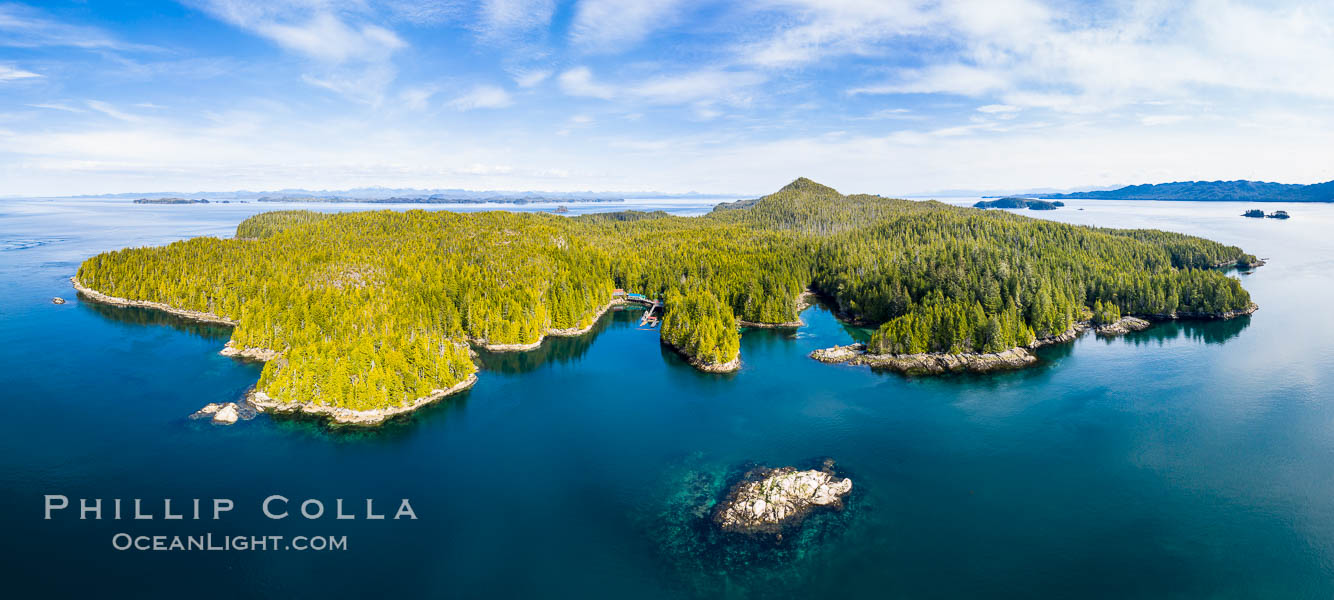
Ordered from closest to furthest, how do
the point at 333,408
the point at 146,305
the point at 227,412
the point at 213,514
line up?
the point at 213,514 → the point at 227,412 → the point at 333,408 → the point at 146,305

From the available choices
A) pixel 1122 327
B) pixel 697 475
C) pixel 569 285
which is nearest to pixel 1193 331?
pixel 1122 327

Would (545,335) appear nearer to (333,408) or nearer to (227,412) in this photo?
(333,408)

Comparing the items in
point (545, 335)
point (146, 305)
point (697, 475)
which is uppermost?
point (146, 305)

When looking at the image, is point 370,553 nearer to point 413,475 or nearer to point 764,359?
point 413,475

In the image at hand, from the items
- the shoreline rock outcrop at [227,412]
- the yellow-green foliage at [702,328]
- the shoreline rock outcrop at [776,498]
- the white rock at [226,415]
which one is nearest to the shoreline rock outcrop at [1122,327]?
the yellow-green foliage at [702,328]

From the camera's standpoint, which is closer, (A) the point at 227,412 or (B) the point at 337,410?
(A) the point at 227,412

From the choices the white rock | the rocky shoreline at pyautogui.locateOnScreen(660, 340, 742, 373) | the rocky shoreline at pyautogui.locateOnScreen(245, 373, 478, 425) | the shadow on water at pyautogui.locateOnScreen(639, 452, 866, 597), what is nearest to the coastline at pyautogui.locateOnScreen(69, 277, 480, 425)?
the rocky shoreline at pyautogui.locateOnScreen(245, 373, 478, 425)

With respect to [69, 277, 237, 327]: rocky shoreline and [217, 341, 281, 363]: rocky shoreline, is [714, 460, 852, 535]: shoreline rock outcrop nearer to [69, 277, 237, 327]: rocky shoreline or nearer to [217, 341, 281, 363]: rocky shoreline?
[217, 341, 281, 363]: rocky shoreline
